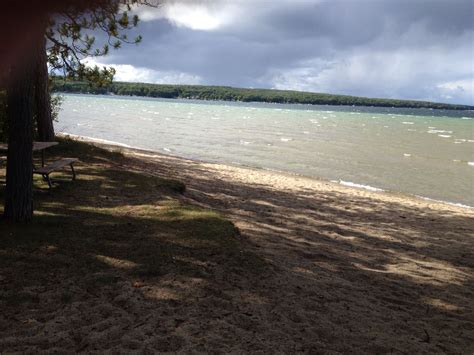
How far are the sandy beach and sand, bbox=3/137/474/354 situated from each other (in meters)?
0.02

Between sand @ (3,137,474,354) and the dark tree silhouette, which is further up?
the dark tree silhouette

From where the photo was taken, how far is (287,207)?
10.4m

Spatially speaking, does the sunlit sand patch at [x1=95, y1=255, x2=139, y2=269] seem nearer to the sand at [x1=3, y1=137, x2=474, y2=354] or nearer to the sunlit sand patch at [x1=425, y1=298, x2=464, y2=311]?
the sand at [x1=3, y1=137, x2=474, y2=354]

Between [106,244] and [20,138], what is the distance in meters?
1.66

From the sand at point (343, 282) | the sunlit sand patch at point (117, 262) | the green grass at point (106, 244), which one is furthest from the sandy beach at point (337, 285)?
the sunlit sand patch at point (117, 262)

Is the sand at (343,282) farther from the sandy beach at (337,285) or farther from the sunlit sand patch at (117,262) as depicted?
the sunlit sand patch at (117,262)

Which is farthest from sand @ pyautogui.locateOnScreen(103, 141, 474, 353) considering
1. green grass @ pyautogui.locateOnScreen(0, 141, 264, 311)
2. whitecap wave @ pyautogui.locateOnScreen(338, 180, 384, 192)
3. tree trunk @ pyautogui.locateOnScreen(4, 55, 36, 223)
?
whitecap wave @ pyautogui.locateOnScreen(338, 180, 384, 192)

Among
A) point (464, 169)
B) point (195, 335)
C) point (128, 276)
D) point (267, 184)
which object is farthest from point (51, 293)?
point (464, 169)

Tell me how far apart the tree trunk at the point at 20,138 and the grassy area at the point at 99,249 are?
13.0 inches

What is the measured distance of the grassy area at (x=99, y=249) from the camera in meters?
4.18

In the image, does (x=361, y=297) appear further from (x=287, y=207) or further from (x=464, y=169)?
(x=464, y=169)

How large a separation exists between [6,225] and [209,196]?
5429 millimetres

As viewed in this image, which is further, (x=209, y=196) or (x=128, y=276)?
(x=209, y=196)

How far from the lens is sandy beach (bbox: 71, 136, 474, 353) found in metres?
3.90
